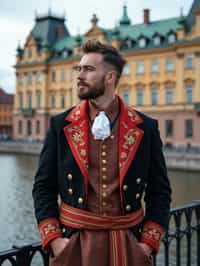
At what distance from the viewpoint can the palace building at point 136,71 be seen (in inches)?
1601

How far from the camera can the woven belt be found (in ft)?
9.37

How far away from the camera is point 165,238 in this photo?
4.12 m

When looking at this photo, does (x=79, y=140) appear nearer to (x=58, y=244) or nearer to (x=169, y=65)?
(x=58, y=244)

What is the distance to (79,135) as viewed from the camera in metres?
3.04

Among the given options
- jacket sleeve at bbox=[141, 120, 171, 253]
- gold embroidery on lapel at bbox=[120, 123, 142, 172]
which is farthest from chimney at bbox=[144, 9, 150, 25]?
gold embroidery on lapel at bbox=[120, 123, 142, 172]

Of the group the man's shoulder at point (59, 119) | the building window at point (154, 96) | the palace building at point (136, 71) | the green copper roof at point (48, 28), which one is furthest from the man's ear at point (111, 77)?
the green copper roof at point (48, 28)

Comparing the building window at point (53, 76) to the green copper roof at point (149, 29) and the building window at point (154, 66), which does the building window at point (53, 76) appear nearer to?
the green copper roof at point (149, 29)

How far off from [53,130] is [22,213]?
1252cm

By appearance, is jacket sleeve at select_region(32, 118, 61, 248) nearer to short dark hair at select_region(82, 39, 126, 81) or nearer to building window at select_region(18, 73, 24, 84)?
short dark hair at select_region(82, 39, 126, 81)

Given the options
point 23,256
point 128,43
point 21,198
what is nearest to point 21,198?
point 21,198

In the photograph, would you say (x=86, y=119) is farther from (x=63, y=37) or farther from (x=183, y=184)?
(x=63, y=37)

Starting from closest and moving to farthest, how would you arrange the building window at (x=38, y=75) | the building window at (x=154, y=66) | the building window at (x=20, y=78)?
the building window at (x=154, y=66)
the building window at (x=38, y=75)
the building window at (x=20, y=78)

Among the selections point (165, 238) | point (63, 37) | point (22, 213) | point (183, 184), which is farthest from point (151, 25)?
point (165, 238)

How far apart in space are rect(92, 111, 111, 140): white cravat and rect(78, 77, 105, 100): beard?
14 centimetres
